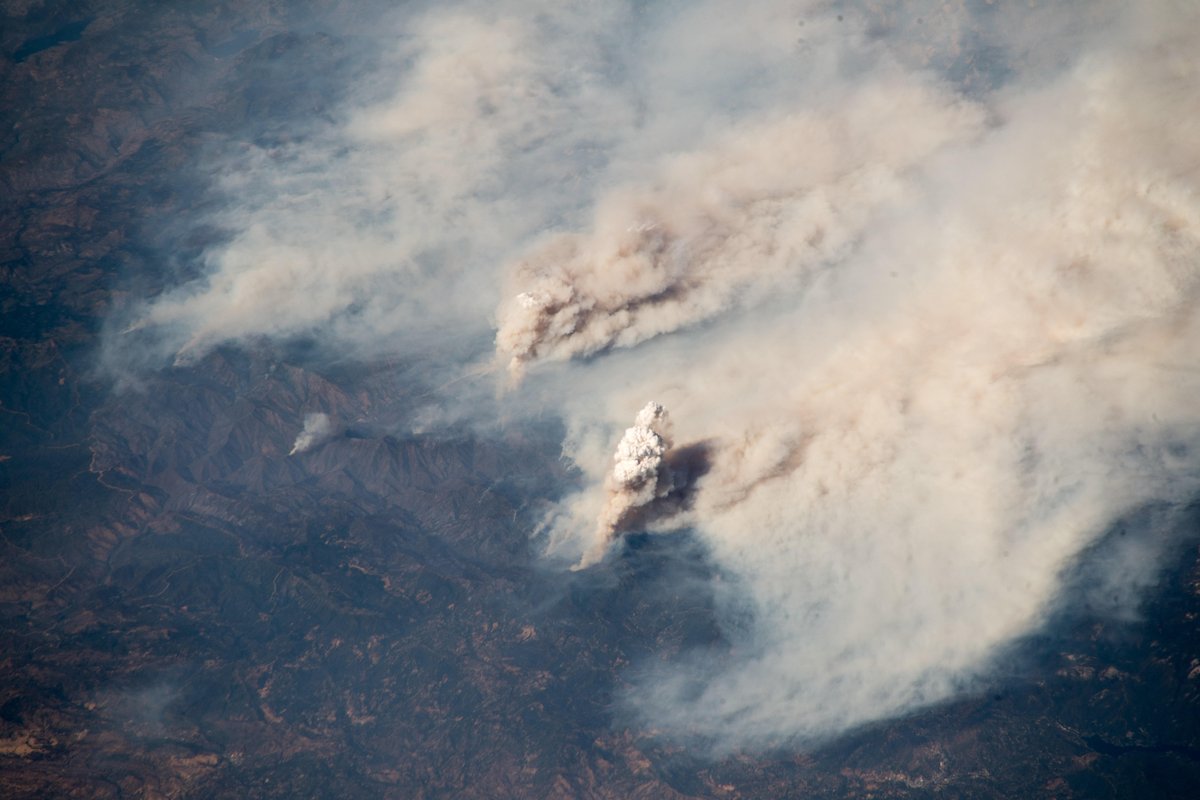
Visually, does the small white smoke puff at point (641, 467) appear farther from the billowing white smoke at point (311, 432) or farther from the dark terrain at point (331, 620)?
the billowing white smoke at point (311, 432)

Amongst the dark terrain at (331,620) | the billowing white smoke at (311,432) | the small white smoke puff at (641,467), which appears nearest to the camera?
the small white smoke puff at (641,467)

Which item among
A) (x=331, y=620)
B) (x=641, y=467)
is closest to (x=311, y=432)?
(x=331, y=620)

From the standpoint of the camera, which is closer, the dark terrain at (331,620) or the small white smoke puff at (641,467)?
the small white smoke puff at (641,467)

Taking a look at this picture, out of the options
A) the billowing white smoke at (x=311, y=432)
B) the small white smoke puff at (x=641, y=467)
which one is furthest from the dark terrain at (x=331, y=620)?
the small white smoke puff at (x=641, y=467)

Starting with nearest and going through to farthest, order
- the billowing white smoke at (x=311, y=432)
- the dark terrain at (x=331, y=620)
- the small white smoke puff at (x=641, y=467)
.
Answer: the small white smoke puff at (x=641, y=467) → the dark terrain at (x=331, y=620) → the billowing white smoke at (x=311, y=432)

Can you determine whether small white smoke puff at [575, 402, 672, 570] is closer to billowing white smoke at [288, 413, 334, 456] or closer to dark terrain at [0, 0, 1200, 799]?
dark terrain at [0, 0, 1200, 799]

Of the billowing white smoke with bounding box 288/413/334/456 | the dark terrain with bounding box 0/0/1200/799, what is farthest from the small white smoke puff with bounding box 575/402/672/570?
the billowing white smoke with bounding box 288/413/334/456
